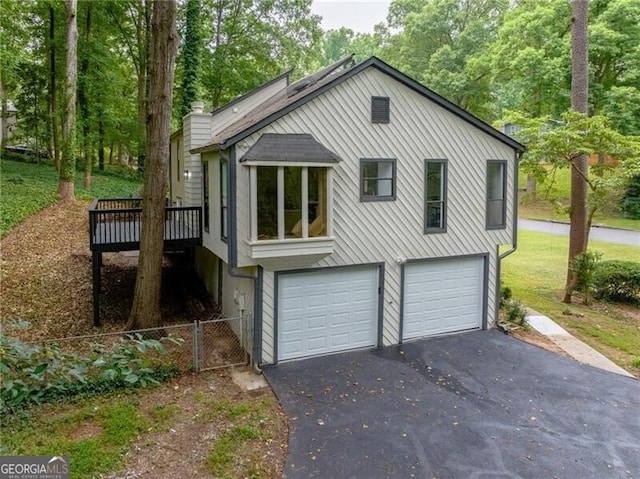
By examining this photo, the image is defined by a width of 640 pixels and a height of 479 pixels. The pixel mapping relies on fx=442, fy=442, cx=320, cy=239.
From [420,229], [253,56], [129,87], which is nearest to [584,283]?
[420,229]

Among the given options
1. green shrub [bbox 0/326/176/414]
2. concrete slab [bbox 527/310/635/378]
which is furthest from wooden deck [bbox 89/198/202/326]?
concrete slab [bbox 527/310/635/378]

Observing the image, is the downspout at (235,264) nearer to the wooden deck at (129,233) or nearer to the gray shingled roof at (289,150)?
the gray shingled roof at (289,150)

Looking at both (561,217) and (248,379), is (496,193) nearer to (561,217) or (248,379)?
(248,379)

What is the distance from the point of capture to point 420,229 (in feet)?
31.3

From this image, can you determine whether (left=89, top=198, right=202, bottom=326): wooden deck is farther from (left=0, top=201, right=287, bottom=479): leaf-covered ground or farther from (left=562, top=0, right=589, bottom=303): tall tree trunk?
(left=562, top=0, right=589, bottom=303): tall tree trunk

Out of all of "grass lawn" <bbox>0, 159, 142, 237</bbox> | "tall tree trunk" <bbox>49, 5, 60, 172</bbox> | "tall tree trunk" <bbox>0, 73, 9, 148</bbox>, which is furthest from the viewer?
"tall tree trunk" <bbox>49, 5, 60, 172</bbox>

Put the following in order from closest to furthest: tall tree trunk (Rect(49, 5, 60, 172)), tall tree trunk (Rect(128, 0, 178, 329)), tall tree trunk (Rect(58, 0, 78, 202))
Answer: tall tree trunk (Rect(128, 0, 178, 329)), tall tree trunk (Rect(58, 0, 78, 202)), tall tree trunk (Rect(49, 5, 60, 172))

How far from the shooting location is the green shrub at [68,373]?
15.6 feet

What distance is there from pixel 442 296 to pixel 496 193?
8.94 ft

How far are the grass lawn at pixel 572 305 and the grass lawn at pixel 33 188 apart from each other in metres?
16.1

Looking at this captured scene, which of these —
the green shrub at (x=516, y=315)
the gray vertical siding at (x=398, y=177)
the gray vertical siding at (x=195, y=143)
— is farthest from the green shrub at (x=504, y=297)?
the gray vertical siding at (x=195, y=143)

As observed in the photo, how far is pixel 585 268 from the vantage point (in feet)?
41.2

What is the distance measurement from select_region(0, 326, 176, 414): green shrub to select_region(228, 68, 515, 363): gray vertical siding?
263cm

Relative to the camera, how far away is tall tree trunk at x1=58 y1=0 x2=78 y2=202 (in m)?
18.3
